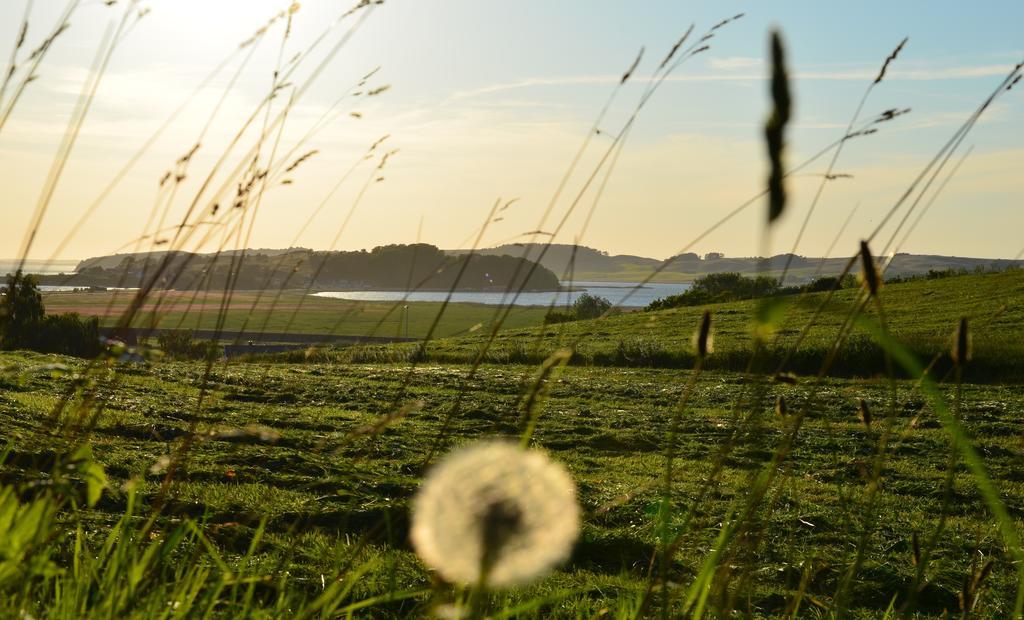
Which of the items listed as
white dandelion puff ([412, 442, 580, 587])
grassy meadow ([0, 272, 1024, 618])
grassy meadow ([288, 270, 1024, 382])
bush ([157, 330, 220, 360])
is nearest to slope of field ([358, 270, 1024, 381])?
grassy meadow ([288, 270, 1024, 382])

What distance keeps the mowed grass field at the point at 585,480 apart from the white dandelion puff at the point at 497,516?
88cm

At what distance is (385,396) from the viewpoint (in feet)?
46.8

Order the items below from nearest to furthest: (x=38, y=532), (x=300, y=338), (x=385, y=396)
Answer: (x=38, y=532) → (x=385, y=396) → (x=300, y=338)

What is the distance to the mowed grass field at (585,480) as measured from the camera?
298cm

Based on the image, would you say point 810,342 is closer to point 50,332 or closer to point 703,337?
point 703,337

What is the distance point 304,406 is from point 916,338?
1578 centimetres

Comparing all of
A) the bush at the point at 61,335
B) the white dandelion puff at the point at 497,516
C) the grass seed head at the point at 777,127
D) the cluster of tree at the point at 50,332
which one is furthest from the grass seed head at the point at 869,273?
the bush at the point at 61,335

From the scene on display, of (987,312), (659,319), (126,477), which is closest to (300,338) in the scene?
(659,319)

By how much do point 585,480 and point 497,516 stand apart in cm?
236

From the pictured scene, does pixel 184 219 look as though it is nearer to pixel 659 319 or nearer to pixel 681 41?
pixel 681 41

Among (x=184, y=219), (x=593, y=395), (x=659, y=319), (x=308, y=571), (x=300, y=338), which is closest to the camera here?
(x=184, y=219)

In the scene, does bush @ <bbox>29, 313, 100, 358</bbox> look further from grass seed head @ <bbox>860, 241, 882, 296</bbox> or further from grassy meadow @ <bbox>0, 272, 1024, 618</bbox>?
grass seed head @ <bbox>860, 241, 882, 296</bbox>

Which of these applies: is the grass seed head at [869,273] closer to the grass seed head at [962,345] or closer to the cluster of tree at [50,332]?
the grass seed head at [962,345]

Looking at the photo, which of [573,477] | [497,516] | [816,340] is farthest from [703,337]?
[816,340]
